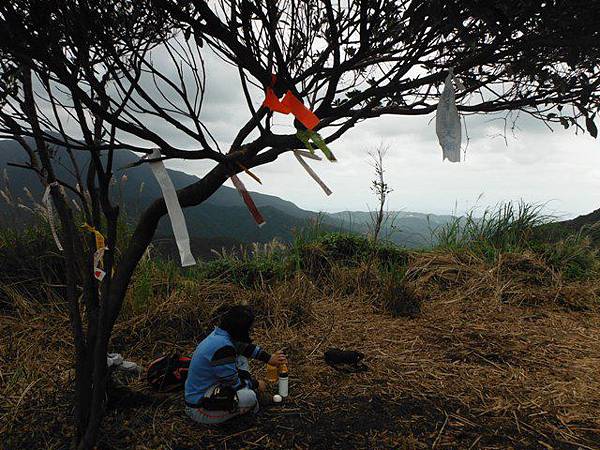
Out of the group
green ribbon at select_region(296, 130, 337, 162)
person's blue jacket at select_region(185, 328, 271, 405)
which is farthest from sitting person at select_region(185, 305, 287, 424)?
green ribbon at select_region(296, 130, 337, 162)

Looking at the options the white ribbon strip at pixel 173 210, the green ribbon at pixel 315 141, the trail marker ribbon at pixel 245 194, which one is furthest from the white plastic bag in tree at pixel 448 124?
the white ribbon strip at pixel 173 210

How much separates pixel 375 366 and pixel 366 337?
56cm

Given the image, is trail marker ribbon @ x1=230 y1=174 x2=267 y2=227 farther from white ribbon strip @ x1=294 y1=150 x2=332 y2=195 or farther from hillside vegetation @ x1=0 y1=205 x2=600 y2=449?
hillside vegetation @ x1=0 y1=205 x2=600 y2=449

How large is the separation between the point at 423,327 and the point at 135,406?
102 inches

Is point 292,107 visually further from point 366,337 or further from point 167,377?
point 366,337

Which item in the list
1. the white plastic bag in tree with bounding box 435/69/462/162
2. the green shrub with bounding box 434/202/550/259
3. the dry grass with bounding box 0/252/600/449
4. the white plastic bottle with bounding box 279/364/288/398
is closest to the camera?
the white plastic bag in tree with bounding box 435/69/462/162

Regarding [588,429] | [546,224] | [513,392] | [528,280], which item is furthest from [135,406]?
[546,224]

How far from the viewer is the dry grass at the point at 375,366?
224 centimetres

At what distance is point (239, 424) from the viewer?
2.35m

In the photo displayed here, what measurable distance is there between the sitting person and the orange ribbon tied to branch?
1.39 m

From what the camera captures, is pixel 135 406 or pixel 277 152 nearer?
pixel 277 152

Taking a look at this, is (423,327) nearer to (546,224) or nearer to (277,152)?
(277,152)

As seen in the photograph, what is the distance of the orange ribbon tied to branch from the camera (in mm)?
1461

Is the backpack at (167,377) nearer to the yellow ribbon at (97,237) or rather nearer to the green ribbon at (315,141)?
the yellow ribbon at (97,237)
